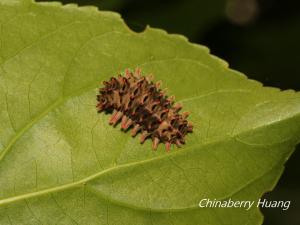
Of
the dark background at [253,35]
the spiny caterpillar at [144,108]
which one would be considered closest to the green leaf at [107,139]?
the spiny caterpillar at [144,108]

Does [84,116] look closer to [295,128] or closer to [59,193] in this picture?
[59,193]

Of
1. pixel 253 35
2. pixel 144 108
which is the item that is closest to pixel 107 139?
pixel 144 108

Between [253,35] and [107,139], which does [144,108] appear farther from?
[253,35]

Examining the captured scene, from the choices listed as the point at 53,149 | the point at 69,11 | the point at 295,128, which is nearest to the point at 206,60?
the point at 295,128

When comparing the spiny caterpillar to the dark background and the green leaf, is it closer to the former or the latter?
the green leaf

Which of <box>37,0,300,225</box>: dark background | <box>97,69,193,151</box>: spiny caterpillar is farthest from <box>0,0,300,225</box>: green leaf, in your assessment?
<box>37,0,300,225</box>: dark background

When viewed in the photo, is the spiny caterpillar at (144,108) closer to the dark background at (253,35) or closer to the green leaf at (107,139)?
the green leaf at (107,139)
